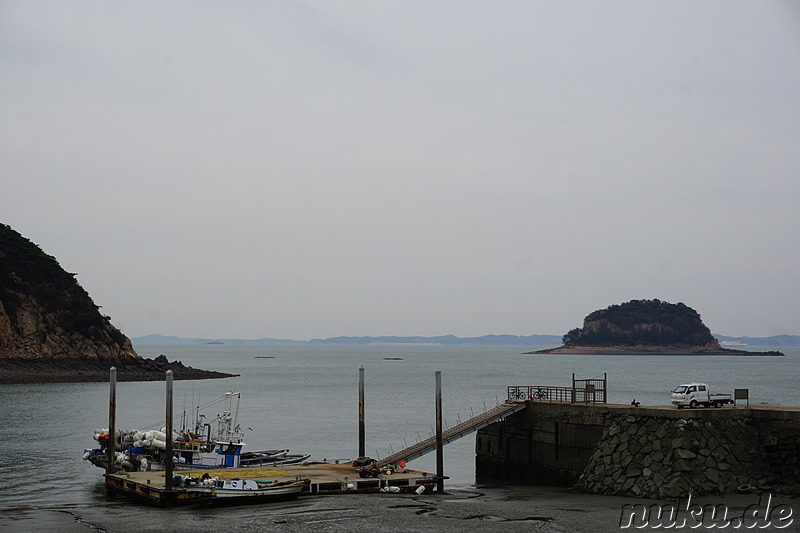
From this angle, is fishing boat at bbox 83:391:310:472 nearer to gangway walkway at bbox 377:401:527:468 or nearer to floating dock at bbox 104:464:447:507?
floating dock at bbox 104:464:447:507

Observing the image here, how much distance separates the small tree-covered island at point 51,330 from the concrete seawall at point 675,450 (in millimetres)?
111471

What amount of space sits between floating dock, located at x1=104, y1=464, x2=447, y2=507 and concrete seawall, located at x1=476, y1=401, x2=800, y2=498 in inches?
295

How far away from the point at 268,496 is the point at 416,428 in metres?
41.4

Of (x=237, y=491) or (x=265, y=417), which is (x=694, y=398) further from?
(x=265, y=417)

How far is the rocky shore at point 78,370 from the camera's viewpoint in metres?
133

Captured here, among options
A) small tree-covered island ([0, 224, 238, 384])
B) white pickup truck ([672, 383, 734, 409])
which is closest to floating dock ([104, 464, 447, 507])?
white pickup truck ([672, 383, 734, 409])

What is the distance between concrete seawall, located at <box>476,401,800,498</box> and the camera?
35562 mm

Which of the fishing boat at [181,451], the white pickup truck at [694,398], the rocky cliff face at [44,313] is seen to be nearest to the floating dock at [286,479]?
the fishing boat at [181,451]

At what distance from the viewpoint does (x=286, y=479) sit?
123 ft

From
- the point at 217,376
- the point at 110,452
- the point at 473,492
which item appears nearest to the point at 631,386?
the point at 217,376

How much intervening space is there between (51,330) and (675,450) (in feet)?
437

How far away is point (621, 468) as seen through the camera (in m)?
37.1

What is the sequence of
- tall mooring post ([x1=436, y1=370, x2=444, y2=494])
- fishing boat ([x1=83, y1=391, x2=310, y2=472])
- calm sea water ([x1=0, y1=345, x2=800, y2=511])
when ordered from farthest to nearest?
calm sea water ([x1=0, y1=345, x2=800, y2=511])
fishing boat ([x1=83, y1=391, x2=310, y2=472])
tall mooring post ([x1=436, y1=370, x2=444, y2=494])

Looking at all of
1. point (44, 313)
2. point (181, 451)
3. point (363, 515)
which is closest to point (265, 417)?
point (181, 451)
